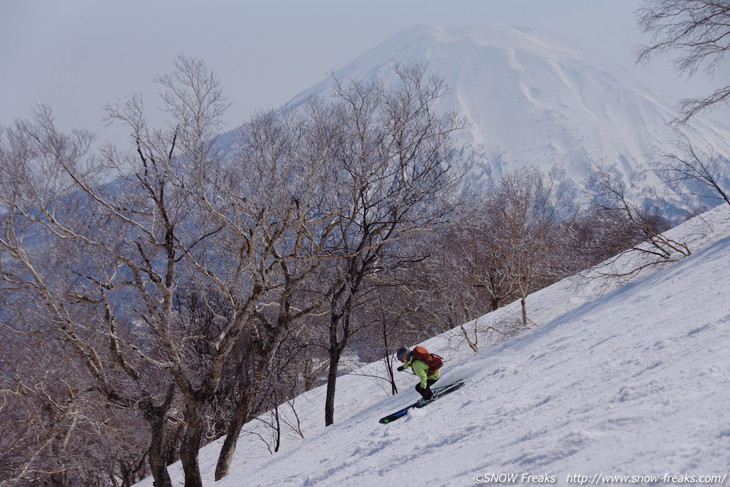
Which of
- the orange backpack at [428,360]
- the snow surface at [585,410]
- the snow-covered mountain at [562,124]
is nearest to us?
the snow surface at [585,410]

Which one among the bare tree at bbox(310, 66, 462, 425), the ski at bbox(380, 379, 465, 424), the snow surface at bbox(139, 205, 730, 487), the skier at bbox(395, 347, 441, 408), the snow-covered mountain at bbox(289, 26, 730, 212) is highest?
the snow-covered mountain at bbox(289, 26, 730, 212)

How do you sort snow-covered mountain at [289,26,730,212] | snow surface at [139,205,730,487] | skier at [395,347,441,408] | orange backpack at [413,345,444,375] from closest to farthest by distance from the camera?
snow surface at [139,205,730,487]
skier at [395,347,441,408]
orange backpack at [413,345,444,375]
snow-covered mountain at [289,26,730,212]

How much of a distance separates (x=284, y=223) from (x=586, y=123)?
18577 cm

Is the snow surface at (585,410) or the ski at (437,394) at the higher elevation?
the ski at (437,394)

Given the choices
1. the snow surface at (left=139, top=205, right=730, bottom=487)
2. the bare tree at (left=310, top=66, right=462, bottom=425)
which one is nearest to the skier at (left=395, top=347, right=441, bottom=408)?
the snow surface at (left=139, top=205, right=730, bottom=487)

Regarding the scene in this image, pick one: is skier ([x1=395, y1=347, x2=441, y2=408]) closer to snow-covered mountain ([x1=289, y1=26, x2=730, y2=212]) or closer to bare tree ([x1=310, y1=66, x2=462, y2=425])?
bare tree ([x1=310, y1=66, x2=462, y2=425])

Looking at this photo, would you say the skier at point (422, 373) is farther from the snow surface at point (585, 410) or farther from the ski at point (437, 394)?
the snow surface at point (585, 410)

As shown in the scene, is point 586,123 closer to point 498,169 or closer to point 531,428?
point 498,169

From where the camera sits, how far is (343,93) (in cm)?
1155

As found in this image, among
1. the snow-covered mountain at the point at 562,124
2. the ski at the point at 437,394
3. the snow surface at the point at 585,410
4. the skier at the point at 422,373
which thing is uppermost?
the snow-covered mountain at the point at 562,124

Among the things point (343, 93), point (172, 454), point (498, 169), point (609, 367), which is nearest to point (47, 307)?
point (343, 93)

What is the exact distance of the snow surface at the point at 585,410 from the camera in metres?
2.72

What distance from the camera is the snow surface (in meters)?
2.72

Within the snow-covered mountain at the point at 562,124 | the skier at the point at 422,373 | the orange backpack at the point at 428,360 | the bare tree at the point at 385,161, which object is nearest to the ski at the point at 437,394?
the skier at the point at 422,373
